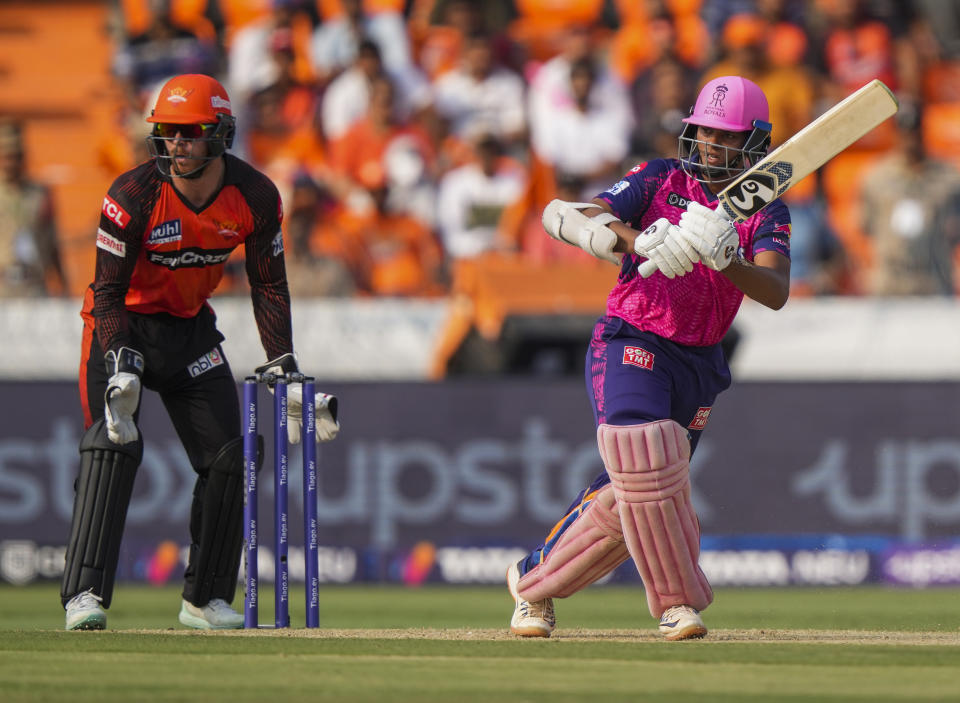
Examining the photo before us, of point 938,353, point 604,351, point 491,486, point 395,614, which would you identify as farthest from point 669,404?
point 938,353

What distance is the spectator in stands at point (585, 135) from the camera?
12672 mm

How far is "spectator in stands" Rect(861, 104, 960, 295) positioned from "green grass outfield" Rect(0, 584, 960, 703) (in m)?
4.57

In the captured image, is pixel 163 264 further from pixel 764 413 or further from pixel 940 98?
pixel 940 98

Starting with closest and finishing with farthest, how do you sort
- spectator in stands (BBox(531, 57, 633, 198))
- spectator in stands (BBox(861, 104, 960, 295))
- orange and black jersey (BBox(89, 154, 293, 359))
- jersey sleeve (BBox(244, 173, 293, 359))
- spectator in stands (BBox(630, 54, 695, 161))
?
1. orange and black jersey (BBox(89, 154, 293, 359))
2. jersey sleeve (BBox(244, 173, 293, 359))
3. spectator in stands (BBox(861, 104, 960, 295))
4. spectator in stands (BBox(630, 54, 695, 161))
5. spectator in stands (BBox(531, 57, 633, 198))

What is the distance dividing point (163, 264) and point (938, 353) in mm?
6217

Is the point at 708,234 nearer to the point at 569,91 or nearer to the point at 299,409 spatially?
the point at 299,409

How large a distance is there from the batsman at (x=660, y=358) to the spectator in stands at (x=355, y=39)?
7.51 metres

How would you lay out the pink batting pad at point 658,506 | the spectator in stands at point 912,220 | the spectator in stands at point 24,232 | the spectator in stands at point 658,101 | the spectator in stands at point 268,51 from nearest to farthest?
the pink batting pad at point 658,506
the spectator in stands at point 24,232
the spectator in stands at point 912,220
the spectator in stands at point 658,101
the spectator in stands at point 268,51

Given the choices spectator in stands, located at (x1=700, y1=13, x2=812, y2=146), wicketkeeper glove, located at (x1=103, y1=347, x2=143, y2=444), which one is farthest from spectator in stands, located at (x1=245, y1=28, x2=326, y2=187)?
wicketkeeper glove, located at (x1=103, y1=347, x2=143, y2=444)

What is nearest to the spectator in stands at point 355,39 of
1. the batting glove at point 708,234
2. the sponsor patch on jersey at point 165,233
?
the sponsor patch on jersey at point 165,233

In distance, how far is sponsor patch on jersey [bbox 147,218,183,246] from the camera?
6.25m

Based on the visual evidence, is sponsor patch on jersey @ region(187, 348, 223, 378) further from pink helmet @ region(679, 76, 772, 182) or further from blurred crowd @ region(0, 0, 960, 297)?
blurred crowd @ region(0, 0, 960, 297)

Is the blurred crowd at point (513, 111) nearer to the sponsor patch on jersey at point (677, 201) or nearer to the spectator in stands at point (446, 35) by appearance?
the spectator in stands at point (446, 35)

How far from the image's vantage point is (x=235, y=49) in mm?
13648
